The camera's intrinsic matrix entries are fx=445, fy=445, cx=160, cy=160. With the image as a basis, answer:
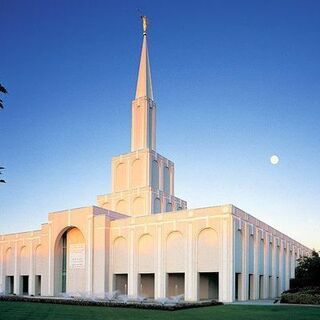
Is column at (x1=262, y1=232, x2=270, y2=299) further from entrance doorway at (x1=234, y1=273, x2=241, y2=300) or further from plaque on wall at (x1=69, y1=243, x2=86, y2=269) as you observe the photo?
plaque on wall at (x1=69, y1=243, x2=86, y2=269)

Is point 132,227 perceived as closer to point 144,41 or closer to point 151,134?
point 151,134

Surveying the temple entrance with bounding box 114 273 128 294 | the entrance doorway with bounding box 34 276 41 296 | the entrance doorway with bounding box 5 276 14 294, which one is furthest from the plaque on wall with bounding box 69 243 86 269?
the entrance doorway with bounding box 5 276 14 294

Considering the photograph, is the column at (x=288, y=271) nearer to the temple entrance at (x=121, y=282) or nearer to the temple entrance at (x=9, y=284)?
the temple entrance at (x=121, y=282)

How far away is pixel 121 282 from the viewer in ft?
170

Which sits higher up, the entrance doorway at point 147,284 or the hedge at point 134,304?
the hedge at point 134,304

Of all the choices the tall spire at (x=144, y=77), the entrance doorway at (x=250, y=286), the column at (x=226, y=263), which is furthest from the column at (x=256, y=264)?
the tall spire at (x=144, y=77)

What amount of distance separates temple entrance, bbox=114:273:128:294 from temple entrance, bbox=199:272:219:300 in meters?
8.91

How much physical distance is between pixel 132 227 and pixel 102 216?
4.14m

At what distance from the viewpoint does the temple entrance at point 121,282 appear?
168 ft

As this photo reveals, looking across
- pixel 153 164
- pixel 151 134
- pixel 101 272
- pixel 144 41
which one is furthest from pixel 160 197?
pixel 144 41

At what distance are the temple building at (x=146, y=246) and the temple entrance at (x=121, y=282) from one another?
0.38ft

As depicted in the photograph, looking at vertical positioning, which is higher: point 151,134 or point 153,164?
point 151,134

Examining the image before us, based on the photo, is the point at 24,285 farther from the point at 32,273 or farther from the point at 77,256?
the point at 77,256

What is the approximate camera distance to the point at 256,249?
4784 cm
